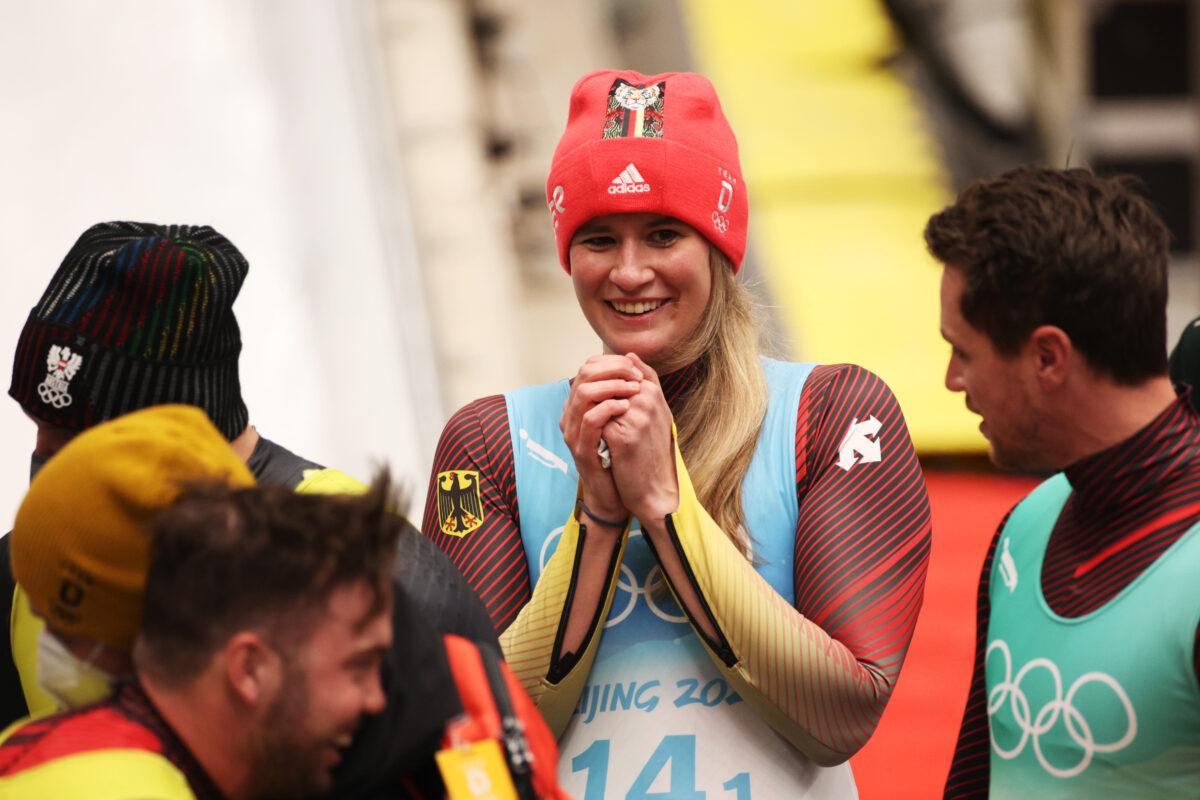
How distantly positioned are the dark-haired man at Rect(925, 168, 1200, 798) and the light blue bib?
333 mm

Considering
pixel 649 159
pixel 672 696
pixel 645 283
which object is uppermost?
pixel 649 159

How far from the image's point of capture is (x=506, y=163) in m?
4.91

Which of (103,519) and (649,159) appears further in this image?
(649,159)

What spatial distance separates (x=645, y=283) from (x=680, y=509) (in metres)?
0.38

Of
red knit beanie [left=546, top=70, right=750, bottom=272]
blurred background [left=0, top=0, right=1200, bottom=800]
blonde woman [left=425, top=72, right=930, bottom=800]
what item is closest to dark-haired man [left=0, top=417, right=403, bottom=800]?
blonde woman [left=425, top=72, right=930, bottom=800]

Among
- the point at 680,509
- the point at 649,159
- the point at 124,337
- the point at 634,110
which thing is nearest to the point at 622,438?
the point at 680,509

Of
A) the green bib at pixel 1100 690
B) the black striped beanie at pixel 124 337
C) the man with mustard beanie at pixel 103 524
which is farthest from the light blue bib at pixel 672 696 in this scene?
the man with mustard beanie at pixel 103 524

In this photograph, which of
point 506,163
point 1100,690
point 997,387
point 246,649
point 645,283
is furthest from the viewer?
point 506,163

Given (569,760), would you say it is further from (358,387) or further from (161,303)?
(358,387)

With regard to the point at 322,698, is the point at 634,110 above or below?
above

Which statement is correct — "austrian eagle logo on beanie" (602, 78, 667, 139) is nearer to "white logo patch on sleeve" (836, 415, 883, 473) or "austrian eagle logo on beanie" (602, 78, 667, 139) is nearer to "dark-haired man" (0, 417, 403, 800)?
"white logo patch on sleeve" (836, 415, 883, 473)

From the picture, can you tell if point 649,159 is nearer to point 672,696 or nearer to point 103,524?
point 672,696

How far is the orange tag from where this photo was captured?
1464 millimetres

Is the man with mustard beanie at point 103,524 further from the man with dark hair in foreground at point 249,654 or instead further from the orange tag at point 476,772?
the orange tag at point 476,772
